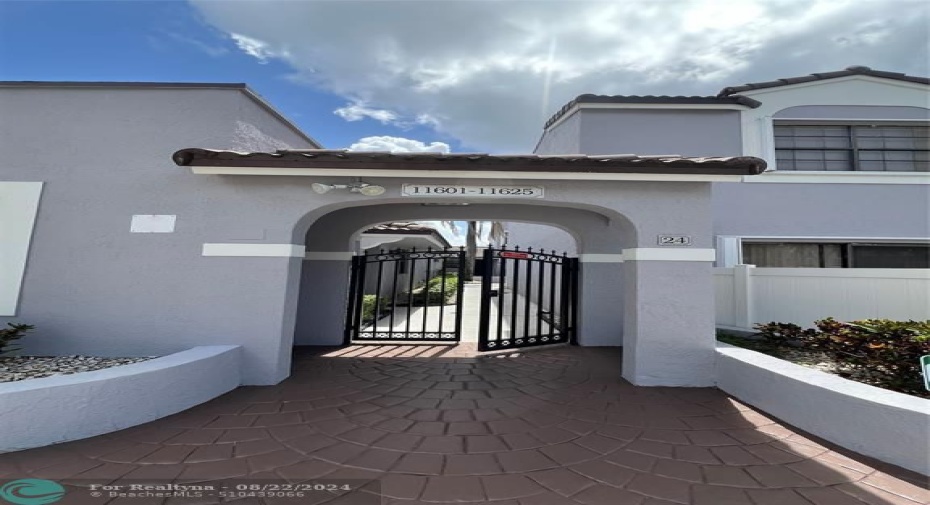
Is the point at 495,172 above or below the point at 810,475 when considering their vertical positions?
above

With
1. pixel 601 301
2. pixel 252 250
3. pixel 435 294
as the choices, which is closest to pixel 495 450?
pixel 252 250

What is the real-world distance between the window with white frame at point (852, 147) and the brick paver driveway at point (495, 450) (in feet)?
25.9

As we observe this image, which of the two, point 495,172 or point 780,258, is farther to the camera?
point 780,258

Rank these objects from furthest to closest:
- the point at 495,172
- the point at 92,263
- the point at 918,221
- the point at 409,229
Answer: the point at 409,229
the point at 918,221
the point at 92,263
the point at 495,172

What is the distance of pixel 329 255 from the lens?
7547 mm

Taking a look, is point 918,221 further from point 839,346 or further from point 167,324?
point 167,324

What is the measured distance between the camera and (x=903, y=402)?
322 centimetres

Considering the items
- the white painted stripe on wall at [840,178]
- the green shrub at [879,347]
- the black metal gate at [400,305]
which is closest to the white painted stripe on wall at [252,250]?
the black metal gate at [400,305]

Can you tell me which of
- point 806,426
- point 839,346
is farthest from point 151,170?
point 839,346

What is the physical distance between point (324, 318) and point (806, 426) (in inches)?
293

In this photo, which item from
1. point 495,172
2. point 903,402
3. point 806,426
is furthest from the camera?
point 495,172

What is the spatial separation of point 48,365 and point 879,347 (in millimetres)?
10273

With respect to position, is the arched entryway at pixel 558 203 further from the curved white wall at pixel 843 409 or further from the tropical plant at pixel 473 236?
the tropical plant at pixel 473 236

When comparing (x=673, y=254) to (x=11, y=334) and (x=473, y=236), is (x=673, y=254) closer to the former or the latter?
(x=11, y=334)
